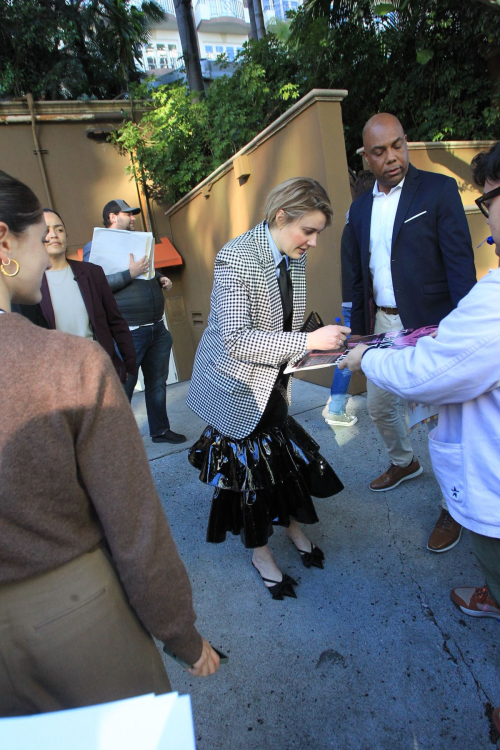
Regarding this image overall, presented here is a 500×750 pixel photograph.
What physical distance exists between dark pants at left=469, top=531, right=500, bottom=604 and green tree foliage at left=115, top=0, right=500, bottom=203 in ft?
24.2

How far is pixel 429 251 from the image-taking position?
99.2 inches

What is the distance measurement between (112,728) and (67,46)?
18.5 metres

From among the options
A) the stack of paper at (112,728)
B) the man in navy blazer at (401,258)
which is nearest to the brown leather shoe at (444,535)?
the man in navy blazer at (401,258)

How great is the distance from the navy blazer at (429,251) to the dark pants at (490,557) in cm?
147

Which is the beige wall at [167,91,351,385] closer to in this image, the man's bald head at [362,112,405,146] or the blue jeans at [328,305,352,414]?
the blue jeans at [328,305,352,414]

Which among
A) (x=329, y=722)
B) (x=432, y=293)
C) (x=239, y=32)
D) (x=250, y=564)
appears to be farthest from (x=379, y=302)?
(x=239, y=32)

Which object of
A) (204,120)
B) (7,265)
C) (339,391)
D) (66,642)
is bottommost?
(339,391)

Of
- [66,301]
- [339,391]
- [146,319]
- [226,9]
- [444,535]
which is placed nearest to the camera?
[444,535]

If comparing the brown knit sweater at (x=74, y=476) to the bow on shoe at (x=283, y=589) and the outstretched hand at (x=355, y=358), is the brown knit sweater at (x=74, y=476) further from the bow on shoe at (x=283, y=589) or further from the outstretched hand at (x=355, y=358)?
the bow on shoe at (x=283, y=589)

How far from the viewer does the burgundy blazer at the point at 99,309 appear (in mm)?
2838

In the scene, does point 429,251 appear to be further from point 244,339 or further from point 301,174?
point 301,174

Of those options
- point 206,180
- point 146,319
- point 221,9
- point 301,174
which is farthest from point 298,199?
point 221,9

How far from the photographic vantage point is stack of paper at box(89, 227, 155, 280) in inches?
142

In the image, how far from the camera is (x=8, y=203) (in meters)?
0.92
